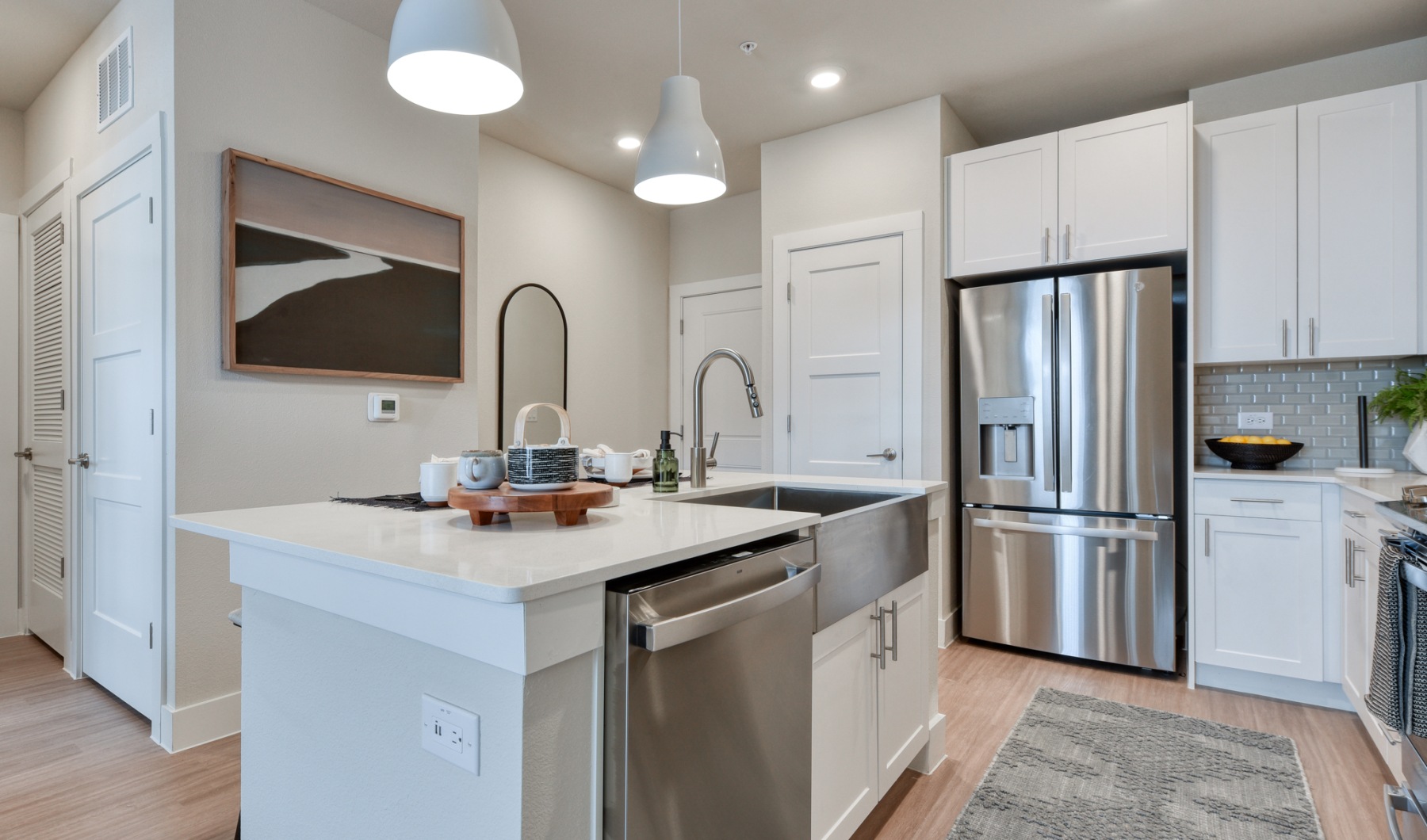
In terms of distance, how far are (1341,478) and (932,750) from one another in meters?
1.85

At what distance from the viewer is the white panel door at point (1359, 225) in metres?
2.71

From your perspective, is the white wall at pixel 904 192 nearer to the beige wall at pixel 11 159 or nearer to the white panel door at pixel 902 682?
the white panel door at pixel 902 682

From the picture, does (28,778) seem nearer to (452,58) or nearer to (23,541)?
(23,541)

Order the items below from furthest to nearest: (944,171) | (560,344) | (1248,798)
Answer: (560,344) → (944,171) → (1248,798)

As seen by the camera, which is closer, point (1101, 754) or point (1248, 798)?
point (1248, 798)

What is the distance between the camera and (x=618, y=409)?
4.74 meters

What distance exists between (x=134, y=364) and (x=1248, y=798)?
383 cm

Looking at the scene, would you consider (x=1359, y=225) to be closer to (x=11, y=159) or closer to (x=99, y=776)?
(x=99, y=776)

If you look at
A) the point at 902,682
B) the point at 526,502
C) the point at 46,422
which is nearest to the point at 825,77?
the point at 902,682

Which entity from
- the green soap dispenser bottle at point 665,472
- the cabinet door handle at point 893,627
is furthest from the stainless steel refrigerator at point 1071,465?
the green soap dispenser bottle at point 665,472

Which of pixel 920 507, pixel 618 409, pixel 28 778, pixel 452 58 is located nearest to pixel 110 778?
pixel 28 778

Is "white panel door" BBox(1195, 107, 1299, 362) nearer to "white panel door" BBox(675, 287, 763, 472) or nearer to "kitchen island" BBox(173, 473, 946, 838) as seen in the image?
"white panel door" BBox(675, 287, 763, 472)

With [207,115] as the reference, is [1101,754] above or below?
below

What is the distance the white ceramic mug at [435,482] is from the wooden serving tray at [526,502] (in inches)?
8.0
